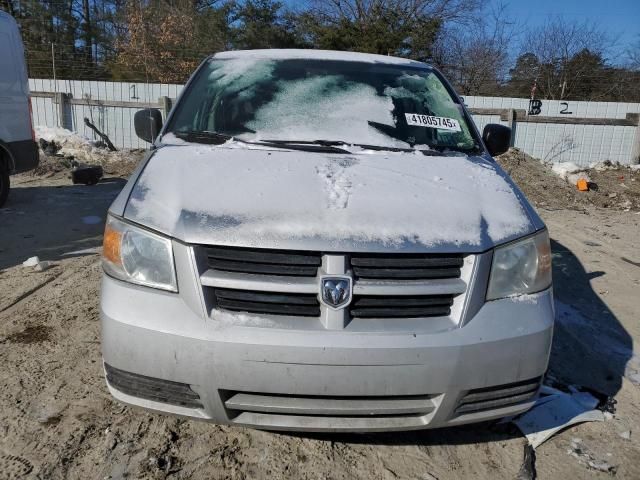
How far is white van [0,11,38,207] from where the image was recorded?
6582 mm

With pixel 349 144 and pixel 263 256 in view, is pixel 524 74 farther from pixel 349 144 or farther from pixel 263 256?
pixel 263 256

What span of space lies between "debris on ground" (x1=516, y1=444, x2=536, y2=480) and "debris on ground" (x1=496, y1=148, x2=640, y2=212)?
7.48 meters

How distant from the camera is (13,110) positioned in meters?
6.79

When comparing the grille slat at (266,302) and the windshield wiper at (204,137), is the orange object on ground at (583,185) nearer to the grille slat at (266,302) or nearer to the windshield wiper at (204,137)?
the windshield wiper at (204,137)

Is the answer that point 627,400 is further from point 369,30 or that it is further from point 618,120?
point 369,30

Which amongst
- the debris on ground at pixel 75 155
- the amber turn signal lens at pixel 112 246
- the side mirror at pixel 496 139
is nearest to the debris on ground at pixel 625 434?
the side mirror at pixel 496 139

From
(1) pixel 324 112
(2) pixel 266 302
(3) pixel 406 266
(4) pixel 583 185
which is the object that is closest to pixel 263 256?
(2) pixel 266 302

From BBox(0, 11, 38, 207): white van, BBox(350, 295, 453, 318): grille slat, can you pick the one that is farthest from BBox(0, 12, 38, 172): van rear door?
BBox(350, 295, 453, 318): grille slat

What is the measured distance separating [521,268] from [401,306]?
21.5 inches

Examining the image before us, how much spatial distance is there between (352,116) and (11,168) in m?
5.80

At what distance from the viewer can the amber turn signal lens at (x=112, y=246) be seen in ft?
6.86

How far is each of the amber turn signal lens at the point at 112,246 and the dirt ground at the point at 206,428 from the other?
0.84 metres

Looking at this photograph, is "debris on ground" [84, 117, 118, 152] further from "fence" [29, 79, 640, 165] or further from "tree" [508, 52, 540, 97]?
"tree" [508, 52, 540, 97]

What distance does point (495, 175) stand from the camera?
261cm
